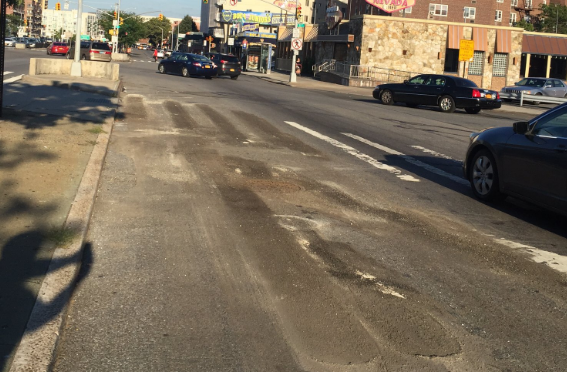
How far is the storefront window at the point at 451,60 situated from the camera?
5094 cm

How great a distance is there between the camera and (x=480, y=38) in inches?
1960

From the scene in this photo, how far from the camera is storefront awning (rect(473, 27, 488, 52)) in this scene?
49.6 metres

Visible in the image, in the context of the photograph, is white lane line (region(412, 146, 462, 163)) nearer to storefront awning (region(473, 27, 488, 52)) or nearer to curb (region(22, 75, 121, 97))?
curb (region(22, 75, 121, 97))

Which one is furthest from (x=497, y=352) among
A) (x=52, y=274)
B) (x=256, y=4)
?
(x=256, y=4)

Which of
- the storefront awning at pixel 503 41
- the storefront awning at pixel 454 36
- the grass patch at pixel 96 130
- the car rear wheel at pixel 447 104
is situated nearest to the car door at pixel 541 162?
the grass patch at pixel 96 130

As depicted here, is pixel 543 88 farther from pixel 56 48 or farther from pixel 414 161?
pixel 56 48

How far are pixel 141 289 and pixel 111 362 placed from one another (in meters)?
1.19

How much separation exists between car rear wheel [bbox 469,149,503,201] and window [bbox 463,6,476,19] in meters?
67.7

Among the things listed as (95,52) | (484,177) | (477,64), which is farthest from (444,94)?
(95,52)

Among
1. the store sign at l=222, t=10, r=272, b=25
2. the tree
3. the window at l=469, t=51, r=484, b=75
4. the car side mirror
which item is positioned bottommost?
the car side mirror

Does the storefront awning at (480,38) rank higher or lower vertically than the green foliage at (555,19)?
lower

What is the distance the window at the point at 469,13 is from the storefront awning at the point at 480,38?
23696mm

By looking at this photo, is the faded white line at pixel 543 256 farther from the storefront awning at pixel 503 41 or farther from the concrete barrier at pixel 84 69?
the storefront awning at pixel 503 41

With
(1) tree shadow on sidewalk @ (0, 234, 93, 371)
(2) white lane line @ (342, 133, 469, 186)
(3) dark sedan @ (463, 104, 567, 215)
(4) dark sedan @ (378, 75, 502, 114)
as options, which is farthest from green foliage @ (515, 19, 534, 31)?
(1) tree shadow on sidewalk @ (0, 234, 93, 371)
